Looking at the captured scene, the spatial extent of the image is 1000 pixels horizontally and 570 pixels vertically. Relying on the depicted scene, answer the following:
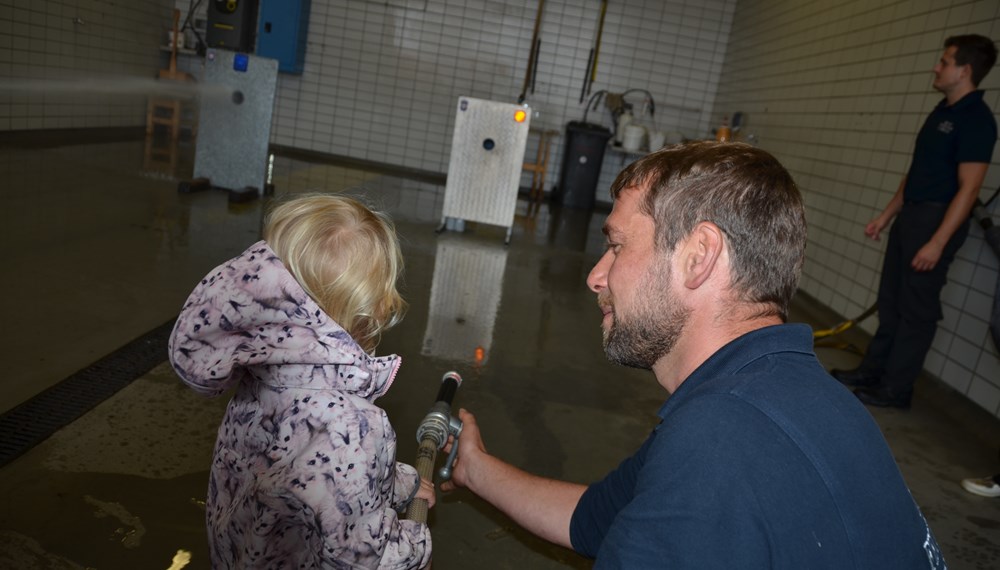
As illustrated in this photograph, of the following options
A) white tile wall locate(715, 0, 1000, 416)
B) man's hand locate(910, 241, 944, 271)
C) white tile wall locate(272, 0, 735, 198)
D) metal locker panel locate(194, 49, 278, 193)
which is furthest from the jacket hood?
white tile wall locate(272, 0, 735, 198)

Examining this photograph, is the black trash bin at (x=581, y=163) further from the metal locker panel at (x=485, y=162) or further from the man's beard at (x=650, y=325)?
the man's beard at (x=650, y=325)

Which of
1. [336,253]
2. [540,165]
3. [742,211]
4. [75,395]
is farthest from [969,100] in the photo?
[540,165]

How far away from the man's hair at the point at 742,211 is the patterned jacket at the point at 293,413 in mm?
469

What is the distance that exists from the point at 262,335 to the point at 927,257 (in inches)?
115

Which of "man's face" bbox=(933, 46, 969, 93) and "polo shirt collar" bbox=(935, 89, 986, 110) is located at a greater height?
"man's face" bbox=(933, 46, 969, 93)

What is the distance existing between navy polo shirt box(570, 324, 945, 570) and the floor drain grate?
179 cm

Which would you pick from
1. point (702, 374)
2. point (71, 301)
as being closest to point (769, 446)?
point (702, 374)

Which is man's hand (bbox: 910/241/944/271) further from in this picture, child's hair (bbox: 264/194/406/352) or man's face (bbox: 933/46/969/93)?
child's hair (bbox: 264/194/406/352)

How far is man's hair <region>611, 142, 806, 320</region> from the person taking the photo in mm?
876

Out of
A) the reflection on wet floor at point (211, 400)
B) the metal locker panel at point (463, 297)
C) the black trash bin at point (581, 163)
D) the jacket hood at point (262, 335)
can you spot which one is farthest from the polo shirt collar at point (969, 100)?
the black trash bin at point (581, 163)

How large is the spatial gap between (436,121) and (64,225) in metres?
5.48

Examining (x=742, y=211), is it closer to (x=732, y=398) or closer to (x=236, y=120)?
(x=732, y=398)

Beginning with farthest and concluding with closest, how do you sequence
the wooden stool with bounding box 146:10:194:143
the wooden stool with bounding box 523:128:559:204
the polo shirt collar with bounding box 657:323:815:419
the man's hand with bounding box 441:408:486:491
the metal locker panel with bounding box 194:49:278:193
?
the wooden stool with bounding box 523:128:559:204, the wooden stool with bounding box 146:10:194:143, the metal locker panel with bounding box 194:49:278:193, the man's hand with bounding box 441:408:486:491, the polo shirt collar with bounding box 657:323:815:419

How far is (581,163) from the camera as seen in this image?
831 cm
